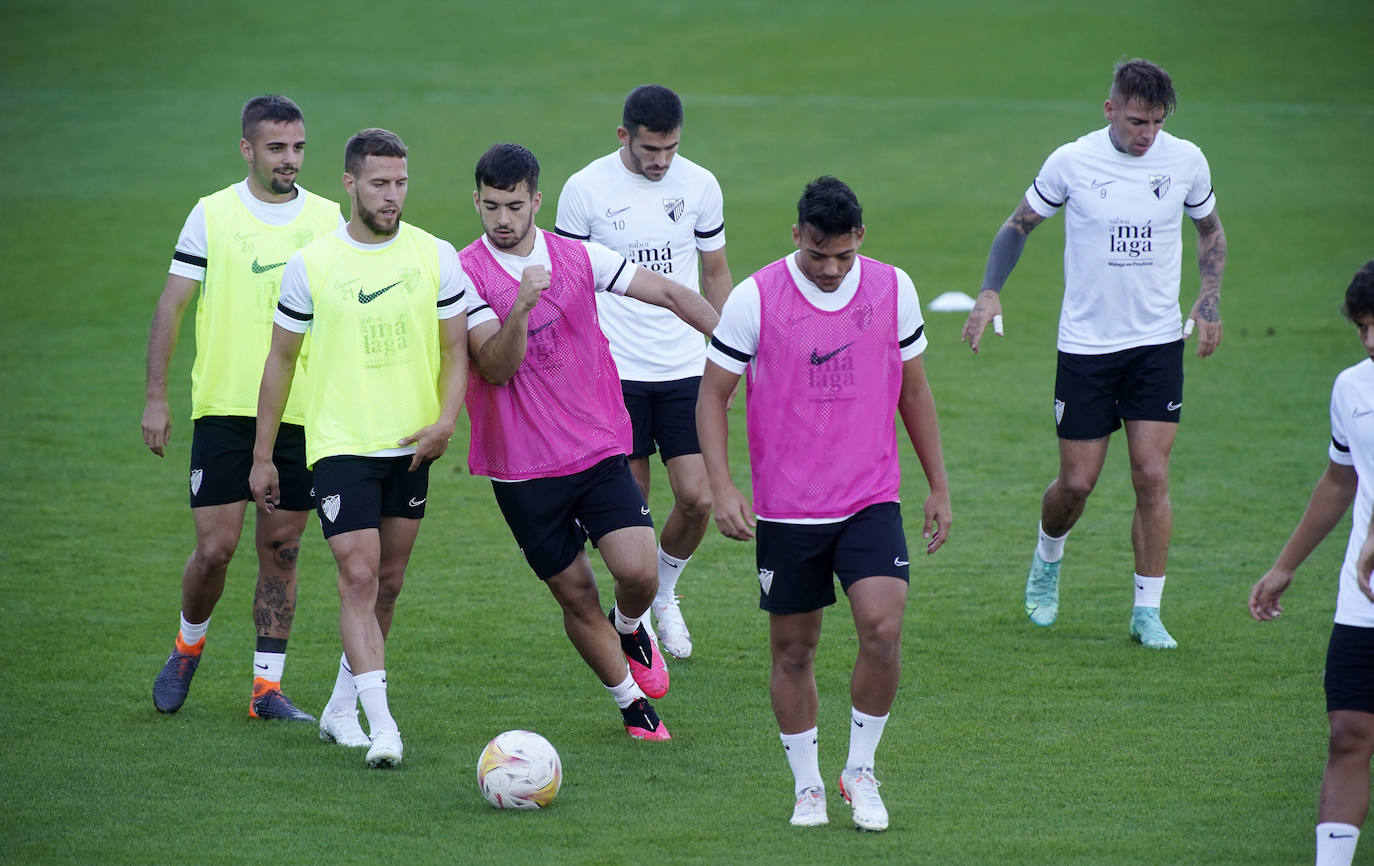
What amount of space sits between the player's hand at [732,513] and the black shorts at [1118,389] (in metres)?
3.12

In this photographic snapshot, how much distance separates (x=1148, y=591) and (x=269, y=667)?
14.2 ft

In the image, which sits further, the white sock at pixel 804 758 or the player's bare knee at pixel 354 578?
the player's bare knee at pixel 354 578

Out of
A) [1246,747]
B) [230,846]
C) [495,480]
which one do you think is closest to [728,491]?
[495,480]

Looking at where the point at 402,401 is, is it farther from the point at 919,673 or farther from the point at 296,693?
the point at 919,673

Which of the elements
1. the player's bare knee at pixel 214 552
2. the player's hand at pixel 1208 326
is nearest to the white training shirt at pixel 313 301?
the player's bare knee at pixel 214 552

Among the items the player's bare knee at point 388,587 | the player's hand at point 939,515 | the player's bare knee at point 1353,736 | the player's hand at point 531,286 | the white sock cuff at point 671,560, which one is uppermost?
the player's hand at point 531,286

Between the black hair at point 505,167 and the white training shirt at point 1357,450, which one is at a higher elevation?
the black hair at point 505,167

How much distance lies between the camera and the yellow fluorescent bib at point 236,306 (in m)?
6.72

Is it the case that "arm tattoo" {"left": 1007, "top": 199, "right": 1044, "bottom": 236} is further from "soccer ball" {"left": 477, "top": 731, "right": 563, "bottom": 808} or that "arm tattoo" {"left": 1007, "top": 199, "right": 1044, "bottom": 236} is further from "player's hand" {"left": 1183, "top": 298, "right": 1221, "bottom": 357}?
"soccer ball" {"left": 477, "top": 731, "right": 563, "bottom": 808}

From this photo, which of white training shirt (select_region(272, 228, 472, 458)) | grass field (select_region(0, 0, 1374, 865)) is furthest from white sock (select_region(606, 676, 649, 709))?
white training shirt (select_region(272, 228, 472, 458))

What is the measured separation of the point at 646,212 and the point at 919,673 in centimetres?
266

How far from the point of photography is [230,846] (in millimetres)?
5293

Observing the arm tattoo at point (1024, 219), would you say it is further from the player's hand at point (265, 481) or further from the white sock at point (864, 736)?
the player's hand at point (265, 481)

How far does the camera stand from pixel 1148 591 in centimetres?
780
